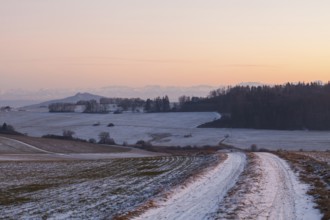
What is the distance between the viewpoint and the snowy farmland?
4144 inches

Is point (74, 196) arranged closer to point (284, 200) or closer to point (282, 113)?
point (284, 200)

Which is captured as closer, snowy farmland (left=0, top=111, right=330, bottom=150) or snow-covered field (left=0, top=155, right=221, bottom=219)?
snow-covered field (left=0, top=155, right=221, bottom=219)

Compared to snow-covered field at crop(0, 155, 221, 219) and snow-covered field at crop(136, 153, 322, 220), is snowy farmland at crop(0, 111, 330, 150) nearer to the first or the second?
snow-covered field at crop(0, 155, 221, 219)

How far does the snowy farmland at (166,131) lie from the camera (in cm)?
10525

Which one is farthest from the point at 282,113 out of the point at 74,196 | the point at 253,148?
the point at 74,196

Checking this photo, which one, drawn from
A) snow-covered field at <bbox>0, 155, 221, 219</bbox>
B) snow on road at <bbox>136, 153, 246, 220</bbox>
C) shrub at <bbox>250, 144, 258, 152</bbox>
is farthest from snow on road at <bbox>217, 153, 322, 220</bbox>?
shrub at <bbox>250, 144, 258, 152</bbox>

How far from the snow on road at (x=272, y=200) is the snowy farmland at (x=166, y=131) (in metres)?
68.5

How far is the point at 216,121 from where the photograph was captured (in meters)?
148

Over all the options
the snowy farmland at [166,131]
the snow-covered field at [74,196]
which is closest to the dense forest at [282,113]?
the snowy farmland at [166,131]

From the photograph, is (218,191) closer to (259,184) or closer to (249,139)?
(259,184)

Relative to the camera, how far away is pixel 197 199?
18.8 m

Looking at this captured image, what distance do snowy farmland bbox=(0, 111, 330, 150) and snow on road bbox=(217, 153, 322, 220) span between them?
225 ft

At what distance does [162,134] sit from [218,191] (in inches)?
4288

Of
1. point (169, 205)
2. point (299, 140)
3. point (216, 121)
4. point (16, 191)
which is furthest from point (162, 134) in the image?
point (169, 205)
